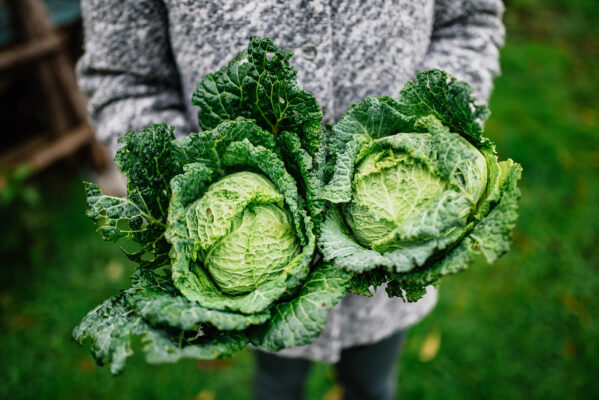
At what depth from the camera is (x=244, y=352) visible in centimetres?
331

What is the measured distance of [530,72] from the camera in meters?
5.70

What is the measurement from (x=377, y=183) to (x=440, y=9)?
91cm

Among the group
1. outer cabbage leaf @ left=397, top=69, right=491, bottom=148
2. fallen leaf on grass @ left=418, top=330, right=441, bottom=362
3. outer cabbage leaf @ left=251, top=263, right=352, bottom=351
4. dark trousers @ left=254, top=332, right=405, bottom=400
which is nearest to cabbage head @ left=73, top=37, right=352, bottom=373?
outer cabbage leaf @ left=251, top=263, right=352, bottom=351

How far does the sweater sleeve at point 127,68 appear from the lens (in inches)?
64.7

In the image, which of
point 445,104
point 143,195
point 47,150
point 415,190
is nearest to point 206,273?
point 143,195

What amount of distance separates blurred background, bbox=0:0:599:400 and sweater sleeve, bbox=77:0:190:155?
2060 mm

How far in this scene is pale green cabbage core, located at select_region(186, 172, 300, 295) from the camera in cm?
141

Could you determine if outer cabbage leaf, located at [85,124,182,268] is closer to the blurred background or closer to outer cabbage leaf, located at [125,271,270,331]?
outer cabbage leaf, located at [125,271,270,331]

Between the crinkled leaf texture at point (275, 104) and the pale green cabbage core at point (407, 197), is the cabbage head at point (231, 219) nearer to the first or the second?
the crinkled leaf texture at point (275, 104)

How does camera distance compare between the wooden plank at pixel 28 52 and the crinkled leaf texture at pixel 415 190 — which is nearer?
the crinkled leaf texture at pixel 415 190

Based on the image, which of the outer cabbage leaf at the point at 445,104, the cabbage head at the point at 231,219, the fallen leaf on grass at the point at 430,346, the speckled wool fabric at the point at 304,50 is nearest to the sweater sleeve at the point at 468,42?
the speckled wool fabric at the point at 304,50

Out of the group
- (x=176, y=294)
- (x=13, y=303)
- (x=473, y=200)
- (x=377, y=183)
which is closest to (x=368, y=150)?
(x=377, y=183)

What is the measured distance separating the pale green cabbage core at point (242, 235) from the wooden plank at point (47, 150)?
3.15 meters

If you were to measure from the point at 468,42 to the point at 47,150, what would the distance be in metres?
3.81
